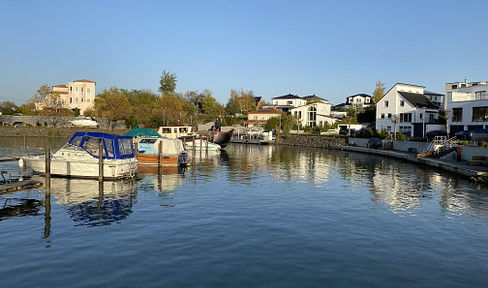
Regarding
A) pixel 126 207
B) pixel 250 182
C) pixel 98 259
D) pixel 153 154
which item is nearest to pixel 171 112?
pixel 153 154

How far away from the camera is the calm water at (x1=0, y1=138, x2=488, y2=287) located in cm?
1149

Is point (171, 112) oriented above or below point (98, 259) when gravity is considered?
above

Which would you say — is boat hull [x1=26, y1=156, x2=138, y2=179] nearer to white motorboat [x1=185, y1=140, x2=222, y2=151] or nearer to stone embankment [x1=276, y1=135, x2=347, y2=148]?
white motorboat [x1=185, y1=140, x2=222, y2=151]

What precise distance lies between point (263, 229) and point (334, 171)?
974 inches

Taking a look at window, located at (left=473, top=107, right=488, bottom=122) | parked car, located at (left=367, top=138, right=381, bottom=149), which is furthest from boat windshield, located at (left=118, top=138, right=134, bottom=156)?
window, located at (left=473, top=107, right=488, bottom=122)

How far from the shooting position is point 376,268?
12375 mm

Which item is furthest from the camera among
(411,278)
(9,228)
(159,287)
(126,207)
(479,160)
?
(479,160)

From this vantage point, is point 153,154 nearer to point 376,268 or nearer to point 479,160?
point 376,268

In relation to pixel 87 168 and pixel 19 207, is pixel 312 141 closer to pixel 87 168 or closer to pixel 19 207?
pixel 87 168

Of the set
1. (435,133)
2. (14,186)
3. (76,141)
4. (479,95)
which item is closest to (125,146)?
(76,141)

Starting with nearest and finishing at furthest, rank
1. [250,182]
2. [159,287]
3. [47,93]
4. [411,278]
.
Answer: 1. [159,287]
2. [411,278]
3. [250,182]
4. [47,93]

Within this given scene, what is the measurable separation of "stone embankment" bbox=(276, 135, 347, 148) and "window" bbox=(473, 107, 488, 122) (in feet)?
80.4

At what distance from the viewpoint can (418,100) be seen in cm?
7825

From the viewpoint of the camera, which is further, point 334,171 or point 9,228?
point 334,171
